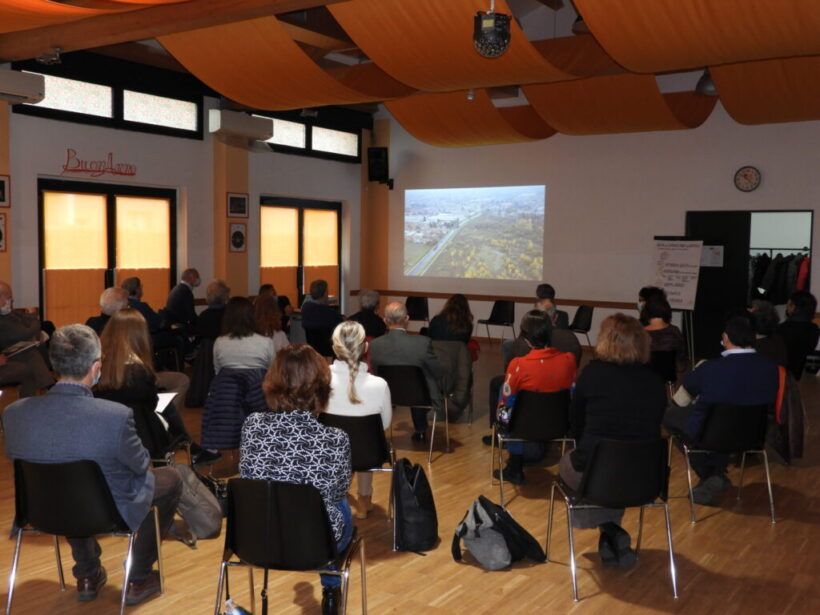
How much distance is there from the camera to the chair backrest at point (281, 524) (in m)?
2.84

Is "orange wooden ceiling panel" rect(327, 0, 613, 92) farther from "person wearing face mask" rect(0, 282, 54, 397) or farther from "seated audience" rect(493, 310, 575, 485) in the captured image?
"person wearing face mask" rect(0, 282, 54, 397)

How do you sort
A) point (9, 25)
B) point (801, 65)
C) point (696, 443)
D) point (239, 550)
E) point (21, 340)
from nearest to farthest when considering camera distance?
1. point (239, 550)
2. point (696, 443)
3. point (9, 25)
4. point (21, 340)
5. point (801, 65)

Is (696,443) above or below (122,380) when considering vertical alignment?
below

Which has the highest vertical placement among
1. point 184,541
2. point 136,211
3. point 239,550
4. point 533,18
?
point 533,18

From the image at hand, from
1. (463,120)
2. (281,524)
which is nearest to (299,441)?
(281,524)

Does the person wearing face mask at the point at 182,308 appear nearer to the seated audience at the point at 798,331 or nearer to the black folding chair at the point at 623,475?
the seated audience at the point at 798,331

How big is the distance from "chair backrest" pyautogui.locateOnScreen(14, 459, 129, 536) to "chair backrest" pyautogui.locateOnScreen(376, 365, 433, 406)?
2.79 meters

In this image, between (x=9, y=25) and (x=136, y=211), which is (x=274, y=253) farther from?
(x=9, y=25)

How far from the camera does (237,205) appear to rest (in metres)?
12.1

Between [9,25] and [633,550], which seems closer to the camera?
[633,550]

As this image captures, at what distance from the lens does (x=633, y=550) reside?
430cm

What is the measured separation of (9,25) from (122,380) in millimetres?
3472

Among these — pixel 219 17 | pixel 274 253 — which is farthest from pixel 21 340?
pixel 274 253

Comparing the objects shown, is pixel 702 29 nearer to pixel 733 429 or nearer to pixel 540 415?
pixel 733 429
